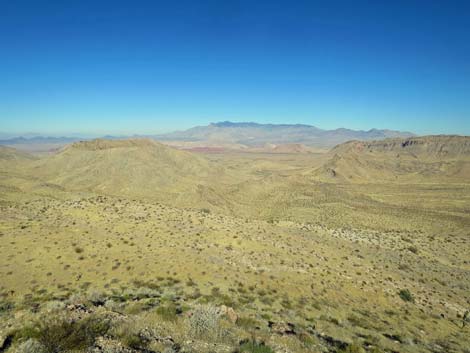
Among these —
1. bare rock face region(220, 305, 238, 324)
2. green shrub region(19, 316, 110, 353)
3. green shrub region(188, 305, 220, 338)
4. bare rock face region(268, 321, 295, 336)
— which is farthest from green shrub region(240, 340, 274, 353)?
green shrub region(19, 316, 110, 353)

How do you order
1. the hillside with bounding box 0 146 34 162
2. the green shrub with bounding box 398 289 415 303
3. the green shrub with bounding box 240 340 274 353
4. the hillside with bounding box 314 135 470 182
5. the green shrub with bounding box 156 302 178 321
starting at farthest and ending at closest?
the hillside with bounding box 0 146 34 162, the hillside with bounding box 314 135 470 182, the green shrub with bounding box 398 289 415 303, the green shrub with bounding box 156 302 178 321, the green shrub with bounding box 240 340 274 353

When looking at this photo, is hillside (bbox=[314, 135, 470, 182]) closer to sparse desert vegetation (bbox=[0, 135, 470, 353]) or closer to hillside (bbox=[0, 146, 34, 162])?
sparse desert vegetation (bbox=[0, 135, 470, 353])

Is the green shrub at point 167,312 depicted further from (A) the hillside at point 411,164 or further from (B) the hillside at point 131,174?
(A) the hillside at point 411,164

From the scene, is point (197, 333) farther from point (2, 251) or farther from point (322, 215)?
point (322, 215)

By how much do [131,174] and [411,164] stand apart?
447ft

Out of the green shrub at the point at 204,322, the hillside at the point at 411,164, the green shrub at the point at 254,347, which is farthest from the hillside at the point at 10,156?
the green shrub at the point at 254,347

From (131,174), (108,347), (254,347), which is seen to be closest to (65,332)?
(108,347)

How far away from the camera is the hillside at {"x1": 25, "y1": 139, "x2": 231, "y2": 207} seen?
6681 centimetres

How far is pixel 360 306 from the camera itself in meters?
20.0

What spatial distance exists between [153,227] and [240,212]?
31252mm

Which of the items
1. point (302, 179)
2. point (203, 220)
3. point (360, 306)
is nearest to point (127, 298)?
point (360, 306)

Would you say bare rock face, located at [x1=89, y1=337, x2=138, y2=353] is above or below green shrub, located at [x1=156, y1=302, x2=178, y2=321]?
above

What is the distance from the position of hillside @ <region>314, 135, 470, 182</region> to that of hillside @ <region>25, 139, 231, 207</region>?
53.0 metres

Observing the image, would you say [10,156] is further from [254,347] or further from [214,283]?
[254,347]
